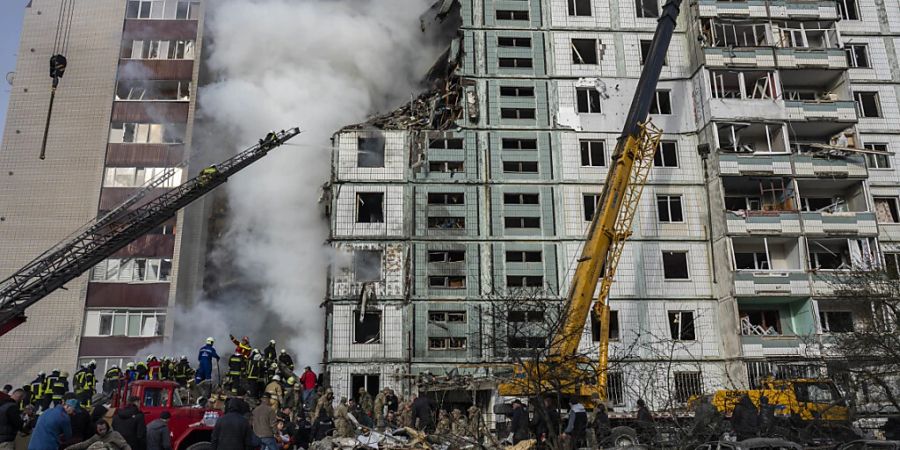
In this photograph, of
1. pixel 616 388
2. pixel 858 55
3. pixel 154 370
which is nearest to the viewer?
pixel 154 370

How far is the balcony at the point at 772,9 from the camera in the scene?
36.7m

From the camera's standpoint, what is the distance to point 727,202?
36656mm

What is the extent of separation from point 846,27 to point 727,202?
12.9 metres

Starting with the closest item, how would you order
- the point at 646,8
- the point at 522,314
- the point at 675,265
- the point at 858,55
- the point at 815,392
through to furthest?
the point at 815,392, the point at 522,314, the point at 675,265, the point at 646,8, the point at 858,55

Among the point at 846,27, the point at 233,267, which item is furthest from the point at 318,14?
the point at 846,27

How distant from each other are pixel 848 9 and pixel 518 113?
19.7m

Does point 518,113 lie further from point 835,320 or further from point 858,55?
point 858,55

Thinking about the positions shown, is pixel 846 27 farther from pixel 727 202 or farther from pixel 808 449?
pixel 808 449

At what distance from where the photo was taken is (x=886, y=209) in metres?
38.5

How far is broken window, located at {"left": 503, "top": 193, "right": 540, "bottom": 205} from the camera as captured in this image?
35625 millimetres

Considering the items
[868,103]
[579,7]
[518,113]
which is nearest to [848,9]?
[868,103]

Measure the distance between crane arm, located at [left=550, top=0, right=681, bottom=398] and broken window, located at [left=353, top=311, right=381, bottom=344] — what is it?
992 cm

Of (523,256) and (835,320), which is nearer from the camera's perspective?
(835,320)

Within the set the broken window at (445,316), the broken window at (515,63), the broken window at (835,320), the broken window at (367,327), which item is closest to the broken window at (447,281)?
the broken window at (445,316)
